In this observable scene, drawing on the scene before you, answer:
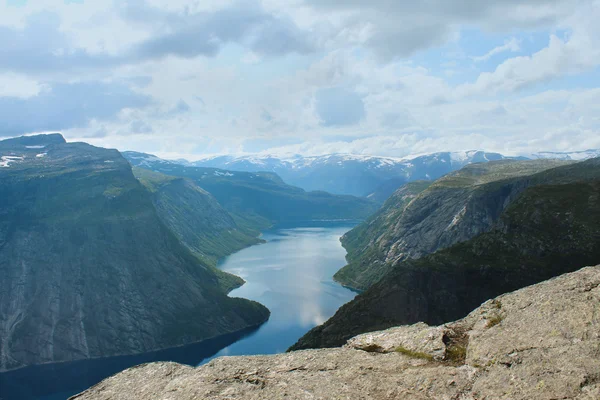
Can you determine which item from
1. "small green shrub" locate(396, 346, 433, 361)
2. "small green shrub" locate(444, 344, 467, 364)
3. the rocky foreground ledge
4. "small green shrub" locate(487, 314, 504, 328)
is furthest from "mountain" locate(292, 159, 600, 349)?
"small green shrub" locate(444, 344, 467, 364)

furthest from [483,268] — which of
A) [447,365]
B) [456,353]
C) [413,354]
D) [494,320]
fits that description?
[447,365]

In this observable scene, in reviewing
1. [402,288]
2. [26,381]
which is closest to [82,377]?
[26,381]

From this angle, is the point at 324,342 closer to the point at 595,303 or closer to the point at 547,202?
the point at 547,202

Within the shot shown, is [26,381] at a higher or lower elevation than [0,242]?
lower

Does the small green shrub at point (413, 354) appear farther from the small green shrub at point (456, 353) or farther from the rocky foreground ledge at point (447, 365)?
the small green shrub at point (456, 353)

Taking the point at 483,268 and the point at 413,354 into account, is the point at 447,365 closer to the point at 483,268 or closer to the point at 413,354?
the point at 413,354

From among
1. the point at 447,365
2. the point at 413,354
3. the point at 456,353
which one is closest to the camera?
the point at 447,365

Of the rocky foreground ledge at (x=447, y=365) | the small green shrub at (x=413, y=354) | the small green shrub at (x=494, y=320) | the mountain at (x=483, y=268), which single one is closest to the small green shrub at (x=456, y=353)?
the rocky foreground ledge at (x=447, y=365)

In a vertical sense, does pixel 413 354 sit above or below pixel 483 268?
above
